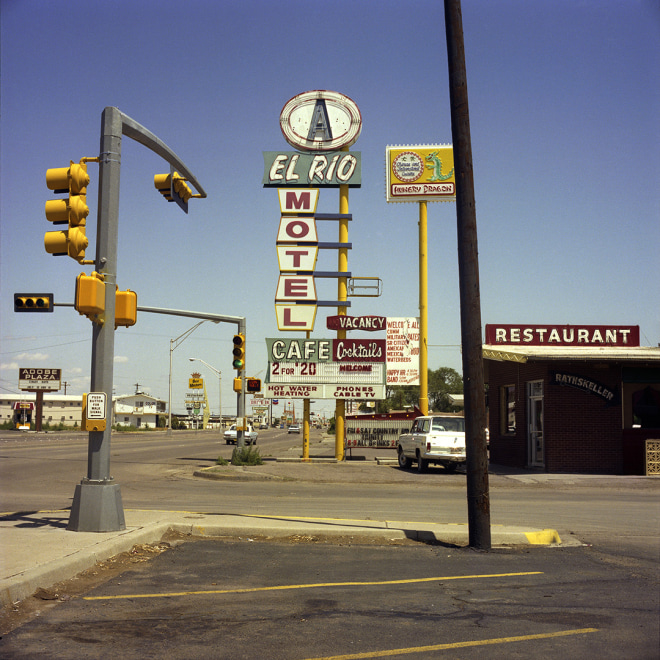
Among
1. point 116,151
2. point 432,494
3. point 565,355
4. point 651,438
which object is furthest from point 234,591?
point 651,438

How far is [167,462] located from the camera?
2856cm

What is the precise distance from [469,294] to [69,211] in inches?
207

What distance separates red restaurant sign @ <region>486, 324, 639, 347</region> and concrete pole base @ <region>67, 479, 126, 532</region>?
72.0ft

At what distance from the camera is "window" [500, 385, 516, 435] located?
28.3 meters

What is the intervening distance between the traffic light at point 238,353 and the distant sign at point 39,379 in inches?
2998

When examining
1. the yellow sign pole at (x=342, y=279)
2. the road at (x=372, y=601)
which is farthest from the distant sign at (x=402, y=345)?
the road at (x=372, y=601)

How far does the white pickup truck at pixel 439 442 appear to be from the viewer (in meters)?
23.4

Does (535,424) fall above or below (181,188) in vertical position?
below

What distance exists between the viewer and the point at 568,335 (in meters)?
28.7

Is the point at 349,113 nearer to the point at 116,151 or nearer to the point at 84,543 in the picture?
the point at 116,151

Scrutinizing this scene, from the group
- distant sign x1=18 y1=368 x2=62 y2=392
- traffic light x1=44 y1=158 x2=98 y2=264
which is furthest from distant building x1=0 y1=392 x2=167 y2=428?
traffic light x1=44 y1=158 x2=98 y2=264

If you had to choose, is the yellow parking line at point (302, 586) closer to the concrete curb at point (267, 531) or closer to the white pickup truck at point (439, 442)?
the concrete curb at point (267, 531)

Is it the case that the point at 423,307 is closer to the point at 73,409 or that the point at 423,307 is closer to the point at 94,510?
the point at 94,510

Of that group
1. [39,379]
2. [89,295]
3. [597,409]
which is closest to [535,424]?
[597,409]
